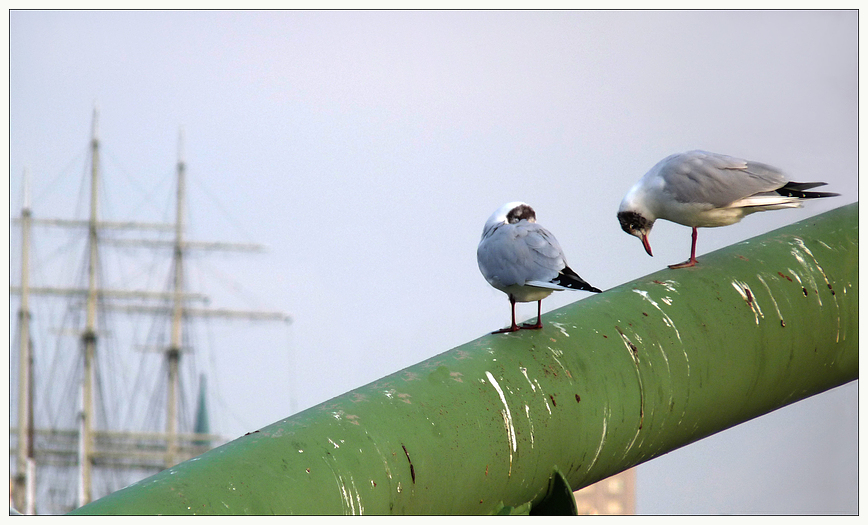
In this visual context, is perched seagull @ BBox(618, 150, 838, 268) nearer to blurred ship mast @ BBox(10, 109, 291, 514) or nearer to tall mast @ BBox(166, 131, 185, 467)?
blurred ship mast @ BBox(10, 109, 291, 514)

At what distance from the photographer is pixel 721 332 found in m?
1.42

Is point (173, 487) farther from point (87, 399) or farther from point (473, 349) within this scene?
point (87, 399)

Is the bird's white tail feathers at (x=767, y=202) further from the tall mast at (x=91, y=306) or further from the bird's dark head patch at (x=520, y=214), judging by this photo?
the tall mast at (x=91, y=306)

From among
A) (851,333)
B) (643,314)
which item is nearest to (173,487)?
(643,314)

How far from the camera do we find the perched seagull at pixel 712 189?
8.08 ft

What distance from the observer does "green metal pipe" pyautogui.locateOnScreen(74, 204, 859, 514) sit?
3.18 ft

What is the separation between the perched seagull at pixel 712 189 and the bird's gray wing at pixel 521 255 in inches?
22.8

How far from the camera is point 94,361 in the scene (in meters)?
24.9

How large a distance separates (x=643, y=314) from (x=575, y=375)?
187 mm

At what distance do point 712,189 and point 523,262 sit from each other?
28.8 inches

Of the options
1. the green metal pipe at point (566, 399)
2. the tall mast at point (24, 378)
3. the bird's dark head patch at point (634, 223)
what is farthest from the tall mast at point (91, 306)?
the green metal pipe at point (566, 399)

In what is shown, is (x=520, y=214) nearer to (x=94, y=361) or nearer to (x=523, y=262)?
(x=523, y=262)

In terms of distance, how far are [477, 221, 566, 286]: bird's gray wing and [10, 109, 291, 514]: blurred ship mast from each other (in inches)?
838

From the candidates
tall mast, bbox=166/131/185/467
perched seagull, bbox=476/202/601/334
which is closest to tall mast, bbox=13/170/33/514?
tall mast, bbox=166/131/185/467
